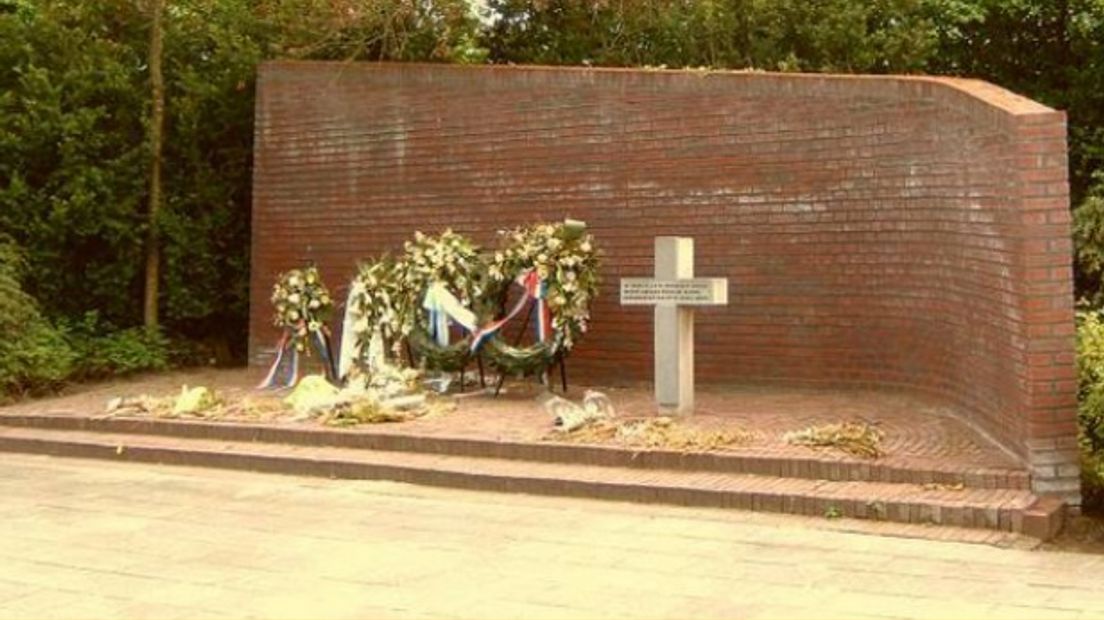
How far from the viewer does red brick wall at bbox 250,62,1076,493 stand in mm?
7305

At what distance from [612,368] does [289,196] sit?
4.37 metres

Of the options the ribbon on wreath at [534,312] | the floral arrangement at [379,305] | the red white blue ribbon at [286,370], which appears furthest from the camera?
the red white blue ribbon at [286,370]

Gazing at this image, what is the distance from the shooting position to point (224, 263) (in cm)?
1486

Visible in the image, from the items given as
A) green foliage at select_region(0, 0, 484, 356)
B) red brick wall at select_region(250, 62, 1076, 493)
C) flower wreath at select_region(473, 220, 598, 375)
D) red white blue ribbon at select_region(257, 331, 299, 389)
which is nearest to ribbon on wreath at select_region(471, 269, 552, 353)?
flower wreath at select_region(473, 220, 598, 375)

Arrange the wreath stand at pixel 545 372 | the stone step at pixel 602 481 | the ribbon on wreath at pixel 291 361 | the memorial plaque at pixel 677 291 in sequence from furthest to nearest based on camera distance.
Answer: the ribbon on wreath at pixel 291 361 → the wreath stand at pixel 545 372 → the memorial plaque at pixel 677 291 → the stone step at pixel 602 481

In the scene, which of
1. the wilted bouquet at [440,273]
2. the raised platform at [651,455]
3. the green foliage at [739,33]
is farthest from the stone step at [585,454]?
the green foliage at [739,33]

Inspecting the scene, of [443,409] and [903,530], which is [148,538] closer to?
[443,409]

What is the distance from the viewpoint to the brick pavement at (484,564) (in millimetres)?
5578

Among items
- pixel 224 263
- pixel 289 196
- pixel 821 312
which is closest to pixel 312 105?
pixel 289 196

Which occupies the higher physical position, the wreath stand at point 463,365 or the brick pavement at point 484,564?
the wreath stand at point 463,365

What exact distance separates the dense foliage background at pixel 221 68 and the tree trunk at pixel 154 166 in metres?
0.11

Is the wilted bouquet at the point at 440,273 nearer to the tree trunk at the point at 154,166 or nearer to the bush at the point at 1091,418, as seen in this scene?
the tree trunk at the point at 154,166

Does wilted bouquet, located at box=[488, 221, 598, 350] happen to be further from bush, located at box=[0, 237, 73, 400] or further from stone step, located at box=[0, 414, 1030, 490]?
bush, located at box=[0, 237, 73, 400]

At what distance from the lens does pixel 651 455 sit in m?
8.29
